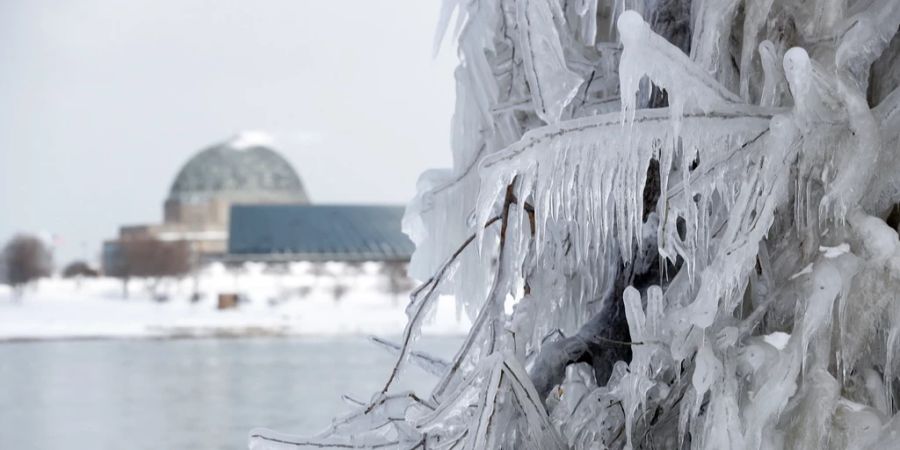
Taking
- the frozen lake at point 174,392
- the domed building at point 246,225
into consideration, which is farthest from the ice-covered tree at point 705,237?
the domed building at point 246,225

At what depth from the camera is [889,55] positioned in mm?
1227

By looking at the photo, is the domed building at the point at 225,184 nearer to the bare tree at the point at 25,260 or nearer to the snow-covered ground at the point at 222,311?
the snow-covered ground at the point at 222,311

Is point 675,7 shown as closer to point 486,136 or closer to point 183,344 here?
point 486,136

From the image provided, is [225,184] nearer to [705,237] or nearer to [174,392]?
[174,392]

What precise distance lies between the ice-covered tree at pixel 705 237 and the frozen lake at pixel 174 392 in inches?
158

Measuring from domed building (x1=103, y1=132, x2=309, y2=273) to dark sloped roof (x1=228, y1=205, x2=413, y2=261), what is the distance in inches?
255

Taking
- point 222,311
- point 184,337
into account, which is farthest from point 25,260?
point 184,337

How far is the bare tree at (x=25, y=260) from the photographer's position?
44.1 metres

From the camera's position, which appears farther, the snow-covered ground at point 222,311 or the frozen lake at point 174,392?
the snow-covered ground at point 222,311

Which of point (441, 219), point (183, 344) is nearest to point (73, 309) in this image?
point (183, 344)

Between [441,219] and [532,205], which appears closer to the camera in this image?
[532,205]

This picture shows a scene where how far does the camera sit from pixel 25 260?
45.6 meters

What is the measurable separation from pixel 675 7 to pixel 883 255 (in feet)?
1.42

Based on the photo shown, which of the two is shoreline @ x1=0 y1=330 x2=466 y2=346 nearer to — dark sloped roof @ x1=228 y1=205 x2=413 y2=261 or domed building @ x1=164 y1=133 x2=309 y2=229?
dark sloped roof @ x1=228 y1=205 x2=413 y2=261
